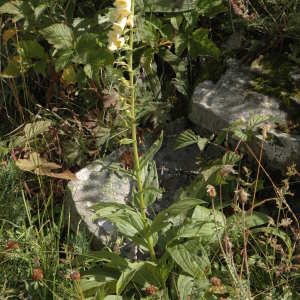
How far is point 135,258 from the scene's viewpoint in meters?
3.09

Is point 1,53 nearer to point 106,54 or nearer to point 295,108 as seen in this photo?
point 106,54

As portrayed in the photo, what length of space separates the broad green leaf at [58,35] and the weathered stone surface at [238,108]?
33.1 inches

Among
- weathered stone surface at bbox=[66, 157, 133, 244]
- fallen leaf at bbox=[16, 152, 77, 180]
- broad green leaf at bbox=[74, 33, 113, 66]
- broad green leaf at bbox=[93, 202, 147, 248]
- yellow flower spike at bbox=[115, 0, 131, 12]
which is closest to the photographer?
yellow flower spike at bbox=[115, 0, 131, 12]

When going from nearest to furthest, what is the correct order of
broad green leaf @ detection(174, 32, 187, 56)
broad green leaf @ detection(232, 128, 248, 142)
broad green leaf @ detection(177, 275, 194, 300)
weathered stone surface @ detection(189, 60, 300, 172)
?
broad green leaf @ detection(177, 275, 194, 300), broad green leaf @ detection(232, 128, 248, 142), weathered stone surface @ detection(189, 60, 300, 172), broad green leaf @ detection(174, 32, 187, 56)

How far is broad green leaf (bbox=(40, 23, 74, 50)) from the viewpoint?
3480 millimetres

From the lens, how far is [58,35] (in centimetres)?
348

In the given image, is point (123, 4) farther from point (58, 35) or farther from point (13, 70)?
point (13, 70)

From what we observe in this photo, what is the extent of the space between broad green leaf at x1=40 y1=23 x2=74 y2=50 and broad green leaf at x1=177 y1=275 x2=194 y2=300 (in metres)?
1.62

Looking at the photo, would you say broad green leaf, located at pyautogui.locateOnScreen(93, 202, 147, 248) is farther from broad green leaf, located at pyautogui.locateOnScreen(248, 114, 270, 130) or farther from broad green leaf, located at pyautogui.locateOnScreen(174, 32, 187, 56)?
broad green leaf, located at pyautogui.locateOnScreen(174, 32, 187, 56)

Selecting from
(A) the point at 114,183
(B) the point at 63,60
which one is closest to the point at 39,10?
(B) the point at 63,60

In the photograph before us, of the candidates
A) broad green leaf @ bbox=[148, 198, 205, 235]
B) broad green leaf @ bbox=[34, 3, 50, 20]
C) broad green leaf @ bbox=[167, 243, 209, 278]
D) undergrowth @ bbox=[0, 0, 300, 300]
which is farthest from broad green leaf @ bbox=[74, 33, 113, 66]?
broad green leaf @ bbox=[167, 243, 209, 278]

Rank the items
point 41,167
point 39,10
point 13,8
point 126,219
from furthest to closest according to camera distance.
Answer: point 13,8 → point 39,10 → point 41,167 → point 126,219

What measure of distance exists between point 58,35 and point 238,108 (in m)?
1.17

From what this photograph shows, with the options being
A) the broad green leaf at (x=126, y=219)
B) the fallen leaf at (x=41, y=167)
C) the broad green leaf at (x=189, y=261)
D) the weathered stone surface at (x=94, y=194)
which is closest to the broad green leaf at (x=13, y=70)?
the fallen leaf at (x=41, y=167)
